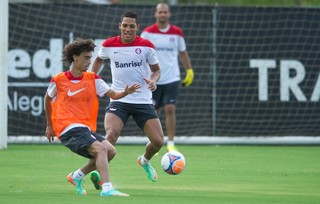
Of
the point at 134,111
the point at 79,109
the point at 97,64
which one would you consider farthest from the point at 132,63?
the point at 79,109

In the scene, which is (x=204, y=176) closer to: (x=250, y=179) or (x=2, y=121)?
(x=250, y=179)

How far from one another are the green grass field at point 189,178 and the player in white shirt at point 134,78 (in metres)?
0.63

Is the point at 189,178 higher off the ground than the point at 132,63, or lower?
lower

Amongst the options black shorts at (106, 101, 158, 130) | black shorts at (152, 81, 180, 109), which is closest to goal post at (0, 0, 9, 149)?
black shorts at (152, 81, 180, 109)

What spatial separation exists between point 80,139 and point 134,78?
85.1 inches

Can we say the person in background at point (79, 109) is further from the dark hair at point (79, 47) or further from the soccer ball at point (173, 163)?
the soccer ball at point (173, 163)

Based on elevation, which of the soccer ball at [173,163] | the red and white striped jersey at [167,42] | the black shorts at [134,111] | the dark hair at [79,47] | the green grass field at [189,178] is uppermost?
the dark hair at [79,47]

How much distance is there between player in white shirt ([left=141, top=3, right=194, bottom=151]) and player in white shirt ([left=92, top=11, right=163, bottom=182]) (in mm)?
4458

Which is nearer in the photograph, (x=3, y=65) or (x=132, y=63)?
(x=132, y=63)

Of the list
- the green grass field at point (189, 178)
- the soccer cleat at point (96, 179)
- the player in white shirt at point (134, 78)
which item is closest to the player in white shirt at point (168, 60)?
the green grass field at point (189, 178)

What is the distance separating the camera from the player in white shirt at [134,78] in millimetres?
11344

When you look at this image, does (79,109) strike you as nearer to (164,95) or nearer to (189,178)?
(189,178)

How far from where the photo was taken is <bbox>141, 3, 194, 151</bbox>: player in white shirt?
52.6ft

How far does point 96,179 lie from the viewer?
9977 millimetres
